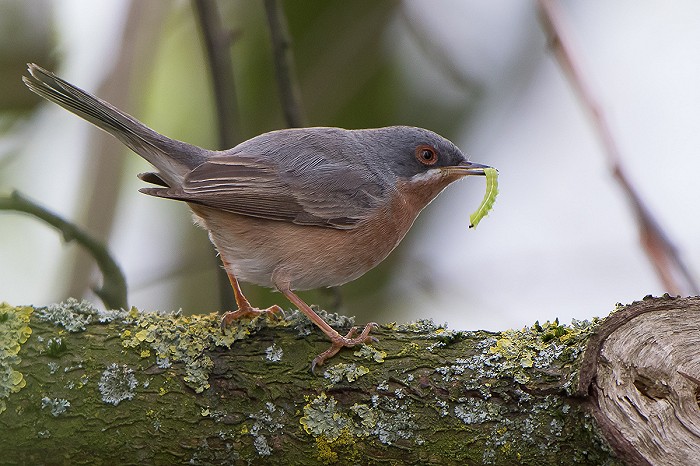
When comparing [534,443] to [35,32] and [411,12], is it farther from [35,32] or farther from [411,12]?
[35,32]

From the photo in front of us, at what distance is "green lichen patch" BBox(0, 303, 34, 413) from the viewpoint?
3.58 meters

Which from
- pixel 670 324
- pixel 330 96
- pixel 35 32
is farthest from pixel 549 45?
pixel 35 32

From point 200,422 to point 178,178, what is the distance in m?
2.01

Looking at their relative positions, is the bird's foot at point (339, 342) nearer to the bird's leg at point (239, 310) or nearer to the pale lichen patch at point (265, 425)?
the pale lichen patch at point (265, 425)

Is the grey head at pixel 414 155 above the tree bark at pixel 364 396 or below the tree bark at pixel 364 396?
above

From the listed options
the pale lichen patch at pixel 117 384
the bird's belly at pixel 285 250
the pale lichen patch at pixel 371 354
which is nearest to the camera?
the pale lichen patch at pixel 117 384

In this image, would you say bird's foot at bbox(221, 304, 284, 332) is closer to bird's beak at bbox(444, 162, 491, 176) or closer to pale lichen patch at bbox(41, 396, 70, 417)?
pale lichen patch at bbox(41, 396, 70, 417)

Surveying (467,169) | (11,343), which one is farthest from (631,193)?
(11,343)

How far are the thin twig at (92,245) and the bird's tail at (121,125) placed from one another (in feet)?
2.53

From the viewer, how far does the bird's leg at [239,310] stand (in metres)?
4.37

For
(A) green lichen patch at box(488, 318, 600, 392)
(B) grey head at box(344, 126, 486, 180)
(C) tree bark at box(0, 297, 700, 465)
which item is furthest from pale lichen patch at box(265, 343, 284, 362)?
(B) grey head at box(344, 126, 486, 180)

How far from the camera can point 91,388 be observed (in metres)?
3.67

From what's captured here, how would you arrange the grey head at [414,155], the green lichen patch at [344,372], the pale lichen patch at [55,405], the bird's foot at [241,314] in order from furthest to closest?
the grey head at [414,155] → the bird's foot at [241,314] → the green lichen patch at [344,372] → the pale lichen patch at [55,405]

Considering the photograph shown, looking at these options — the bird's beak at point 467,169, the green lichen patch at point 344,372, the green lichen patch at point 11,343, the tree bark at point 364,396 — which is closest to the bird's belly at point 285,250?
the bird's beak at point 467,169
